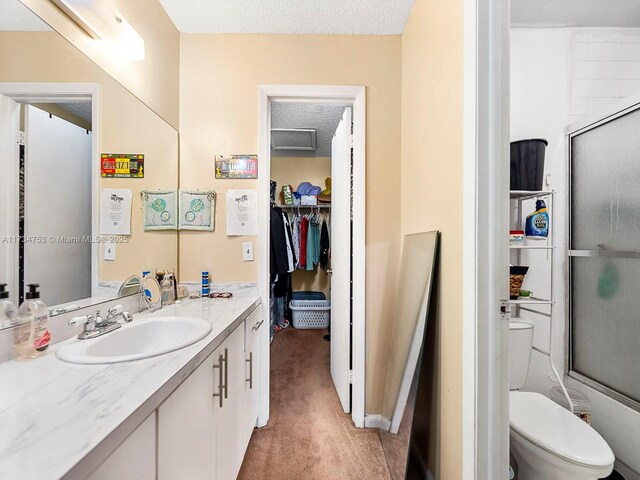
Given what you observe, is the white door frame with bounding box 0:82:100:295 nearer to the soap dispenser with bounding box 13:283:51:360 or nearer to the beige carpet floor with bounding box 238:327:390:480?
the soap dispenser with bounding box 13:283:51:360

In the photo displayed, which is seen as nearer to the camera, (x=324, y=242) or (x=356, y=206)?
(x=356, y=206)

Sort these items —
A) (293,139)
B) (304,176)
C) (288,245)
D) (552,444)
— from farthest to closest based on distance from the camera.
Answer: (304,176) < (293,139) < (288,245) < (552,444)

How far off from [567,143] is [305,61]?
179cm

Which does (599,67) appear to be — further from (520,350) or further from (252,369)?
(252,369)

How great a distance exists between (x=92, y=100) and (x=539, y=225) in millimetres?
2262

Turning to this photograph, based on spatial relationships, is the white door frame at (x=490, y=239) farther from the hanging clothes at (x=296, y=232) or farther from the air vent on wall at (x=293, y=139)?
the hanging clothes at (x=296, y=232)

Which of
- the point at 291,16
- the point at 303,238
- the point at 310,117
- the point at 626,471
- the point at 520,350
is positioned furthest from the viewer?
the point at 303,238

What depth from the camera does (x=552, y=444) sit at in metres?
1.13

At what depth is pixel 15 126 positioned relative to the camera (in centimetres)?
86

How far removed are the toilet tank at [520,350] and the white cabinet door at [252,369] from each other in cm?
149

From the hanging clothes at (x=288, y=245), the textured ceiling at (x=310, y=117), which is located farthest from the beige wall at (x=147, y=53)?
the hanging clothes at (x=288, y=245)

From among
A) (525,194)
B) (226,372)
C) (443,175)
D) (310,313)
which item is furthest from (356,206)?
(310,313)

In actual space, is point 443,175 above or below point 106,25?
below

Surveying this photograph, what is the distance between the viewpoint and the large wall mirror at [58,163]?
848mm
